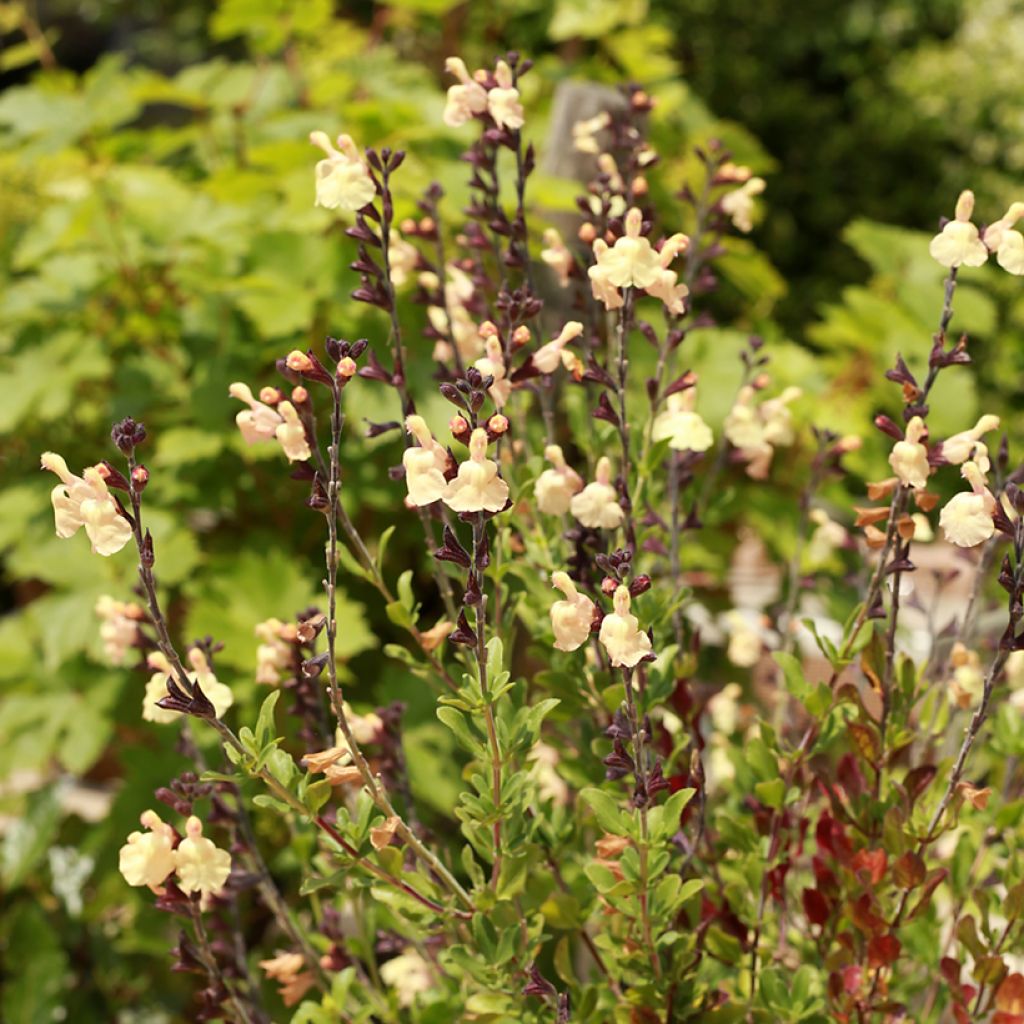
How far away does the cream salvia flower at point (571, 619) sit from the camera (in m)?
0.80

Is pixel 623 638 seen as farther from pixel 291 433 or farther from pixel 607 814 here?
pixel 291 433

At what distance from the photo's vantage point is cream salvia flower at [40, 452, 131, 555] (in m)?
0.76

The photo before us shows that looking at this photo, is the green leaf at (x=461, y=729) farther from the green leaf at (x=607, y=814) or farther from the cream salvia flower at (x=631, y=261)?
the cream salvia flower at (x=631, y=261)

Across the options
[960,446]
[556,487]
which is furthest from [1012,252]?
[556,487]

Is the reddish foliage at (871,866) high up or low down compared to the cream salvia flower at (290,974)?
up

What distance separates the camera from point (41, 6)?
27.7 feet

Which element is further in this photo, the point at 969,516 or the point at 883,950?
the point at 883,950

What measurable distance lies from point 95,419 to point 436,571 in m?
1.70

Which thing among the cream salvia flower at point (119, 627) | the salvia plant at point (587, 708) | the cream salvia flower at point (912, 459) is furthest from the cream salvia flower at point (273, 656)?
the cream salvia flower at point (912, 459)

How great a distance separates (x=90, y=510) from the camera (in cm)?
75

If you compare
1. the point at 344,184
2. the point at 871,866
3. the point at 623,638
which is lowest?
the point at 871,866

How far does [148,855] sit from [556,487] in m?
0.44

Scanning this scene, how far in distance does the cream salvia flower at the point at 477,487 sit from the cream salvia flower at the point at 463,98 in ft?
1.35

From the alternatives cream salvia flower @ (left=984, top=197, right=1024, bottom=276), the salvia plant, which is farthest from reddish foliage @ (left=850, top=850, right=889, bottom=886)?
cream salvia flower @ (left=984, top=197, right=1024, bottom=276)
